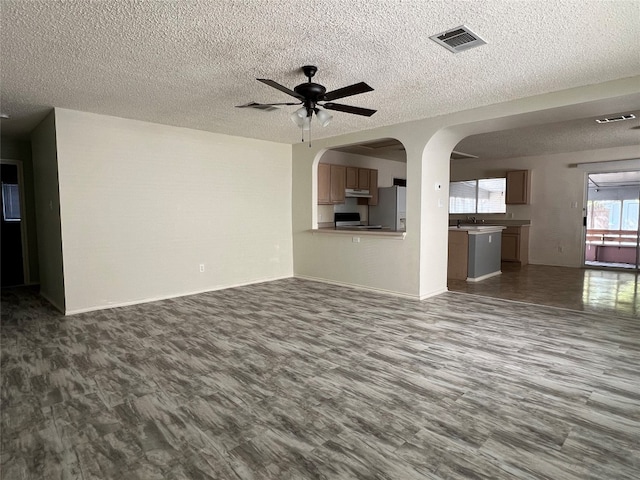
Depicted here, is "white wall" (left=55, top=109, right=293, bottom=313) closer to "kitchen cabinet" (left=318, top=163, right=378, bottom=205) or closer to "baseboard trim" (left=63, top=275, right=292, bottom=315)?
"baseboard trim" (left=63, top=275, right=292, bottom=315)

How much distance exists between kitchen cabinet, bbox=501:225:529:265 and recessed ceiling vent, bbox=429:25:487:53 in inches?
251

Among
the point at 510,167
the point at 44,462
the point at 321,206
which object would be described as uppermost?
the point at 510,167

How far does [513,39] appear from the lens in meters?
2.55

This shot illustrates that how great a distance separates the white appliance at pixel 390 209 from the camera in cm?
782

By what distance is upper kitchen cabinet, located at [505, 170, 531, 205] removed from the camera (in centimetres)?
812

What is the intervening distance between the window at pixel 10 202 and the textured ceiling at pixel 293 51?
2779 millimetres

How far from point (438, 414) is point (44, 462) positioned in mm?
2051

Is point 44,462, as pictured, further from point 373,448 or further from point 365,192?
point 365,192

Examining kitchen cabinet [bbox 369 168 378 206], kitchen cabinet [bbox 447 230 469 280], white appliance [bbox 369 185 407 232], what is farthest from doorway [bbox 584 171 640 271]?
kitchen cabinet [bbox 369 168 378 206]

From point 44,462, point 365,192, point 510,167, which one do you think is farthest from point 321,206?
point 44,462

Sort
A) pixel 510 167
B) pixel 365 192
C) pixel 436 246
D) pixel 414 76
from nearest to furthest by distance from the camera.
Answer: pixel 414 76 < pixel 436 246 < pixel 365 192 < pixel 510 167

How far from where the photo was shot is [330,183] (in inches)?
272

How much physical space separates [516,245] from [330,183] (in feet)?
14.6

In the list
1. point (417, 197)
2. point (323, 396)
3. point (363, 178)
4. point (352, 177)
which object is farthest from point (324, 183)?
point (323, 396)
